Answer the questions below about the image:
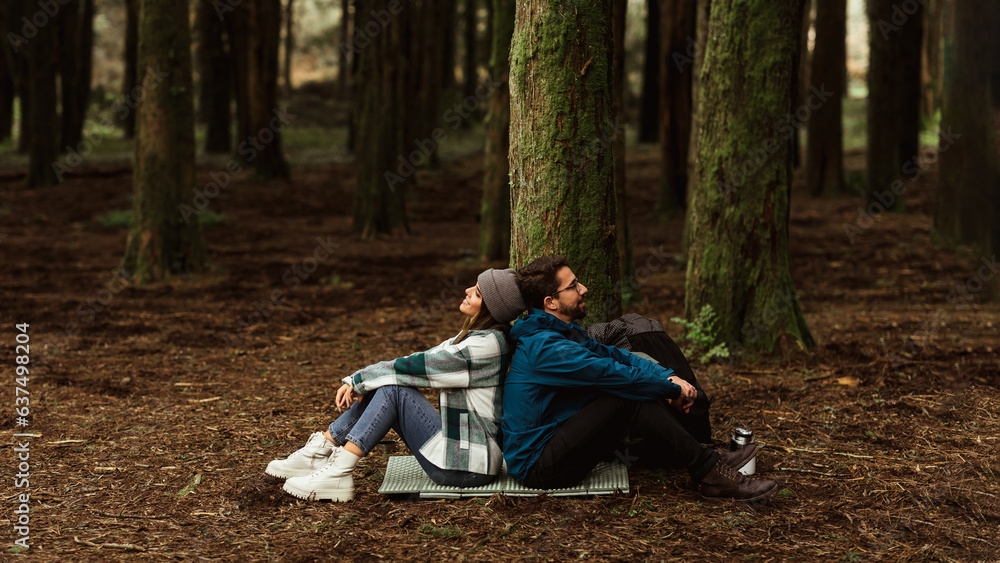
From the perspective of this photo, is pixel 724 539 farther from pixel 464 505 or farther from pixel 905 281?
pixel 905 281

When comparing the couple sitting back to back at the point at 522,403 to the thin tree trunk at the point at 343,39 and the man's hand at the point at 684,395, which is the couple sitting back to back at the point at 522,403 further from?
the thin tree trunk at the point at 343,39

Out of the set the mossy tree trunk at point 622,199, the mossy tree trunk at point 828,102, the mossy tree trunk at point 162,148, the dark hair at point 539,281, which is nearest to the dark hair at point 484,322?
the dark hair at point 539,281

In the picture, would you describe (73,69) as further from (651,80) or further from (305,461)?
(305,461)

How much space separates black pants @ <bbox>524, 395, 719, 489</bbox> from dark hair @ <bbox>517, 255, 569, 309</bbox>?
0.54 metres

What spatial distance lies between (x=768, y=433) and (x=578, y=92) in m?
2.24

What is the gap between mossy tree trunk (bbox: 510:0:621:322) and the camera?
4.89m

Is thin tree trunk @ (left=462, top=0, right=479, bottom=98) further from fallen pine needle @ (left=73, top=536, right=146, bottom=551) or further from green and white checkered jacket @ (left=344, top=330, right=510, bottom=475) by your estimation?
fallen pine needle @ (left=73, top=536, right=146, bottom=551)

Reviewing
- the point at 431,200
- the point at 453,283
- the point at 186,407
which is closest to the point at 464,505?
the point at 186,407

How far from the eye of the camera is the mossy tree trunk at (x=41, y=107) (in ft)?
60.5

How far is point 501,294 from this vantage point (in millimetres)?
4145

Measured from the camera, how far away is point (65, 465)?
4762 millimetres

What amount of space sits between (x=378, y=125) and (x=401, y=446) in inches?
366
